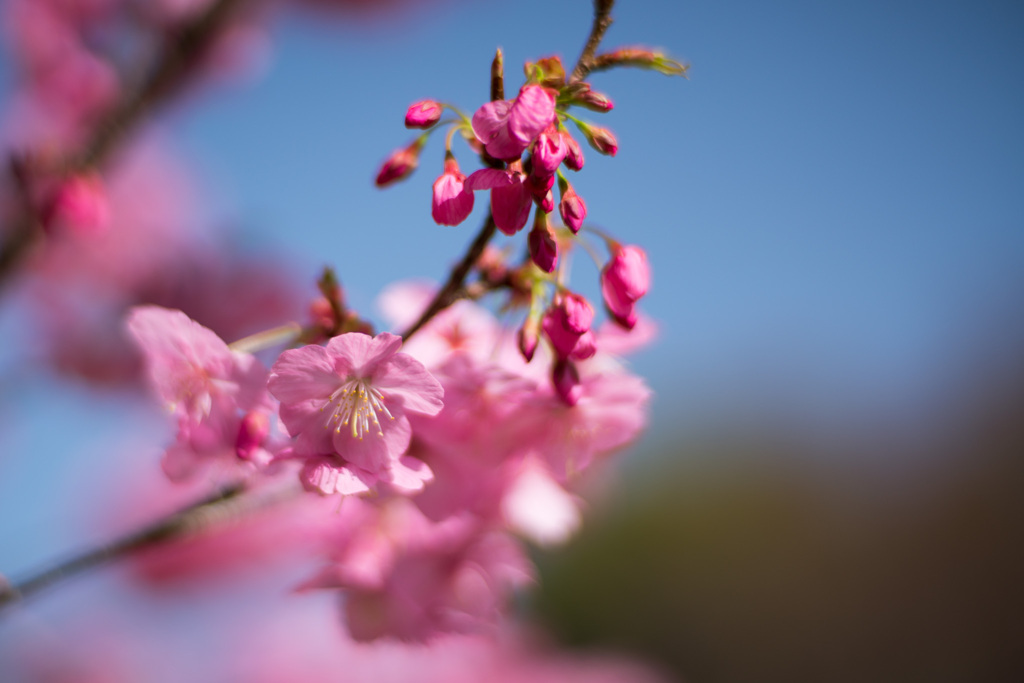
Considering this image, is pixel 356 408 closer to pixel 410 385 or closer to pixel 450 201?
pixel 410 385

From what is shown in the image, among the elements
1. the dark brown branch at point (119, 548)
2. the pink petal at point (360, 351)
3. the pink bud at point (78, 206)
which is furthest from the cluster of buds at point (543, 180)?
the pink bud at point (78, 206)

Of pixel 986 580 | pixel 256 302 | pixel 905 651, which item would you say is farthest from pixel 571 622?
pixel 256 302

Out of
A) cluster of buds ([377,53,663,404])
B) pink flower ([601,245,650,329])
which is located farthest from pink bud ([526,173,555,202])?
pink flower ([601,245,650,329])

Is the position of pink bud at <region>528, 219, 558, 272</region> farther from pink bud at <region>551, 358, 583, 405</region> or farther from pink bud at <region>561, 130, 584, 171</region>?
pink bud at <region>551, 358, 583, 405</region>

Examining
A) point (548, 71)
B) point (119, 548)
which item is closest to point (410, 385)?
point (548, 71)

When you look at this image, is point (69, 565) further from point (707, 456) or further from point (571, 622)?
point (707, 456)

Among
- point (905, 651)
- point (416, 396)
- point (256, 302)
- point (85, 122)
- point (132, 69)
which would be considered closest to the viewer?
point (416, 396)

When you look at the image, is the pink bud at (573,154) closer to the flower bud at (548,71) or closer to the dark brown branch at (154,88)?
the flower bud at (548,71)
